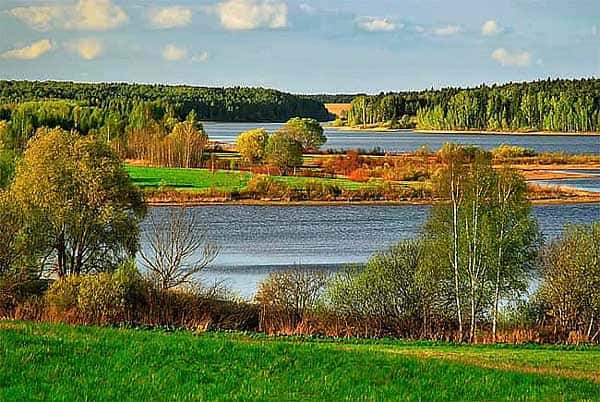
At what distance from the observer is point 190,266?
2756cm

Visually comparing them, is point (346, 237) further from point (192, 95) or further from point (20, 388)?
point (192, 95)

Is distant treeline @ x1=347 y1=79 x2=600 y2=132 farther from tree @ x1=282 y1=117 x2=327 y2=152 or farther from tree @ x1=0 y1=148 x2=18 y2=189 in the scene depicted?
tree @ x1=0 y1=148 x2=18 y2=189

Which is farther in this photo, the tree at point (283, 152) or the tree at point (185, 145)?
the tree at point (185, 145)

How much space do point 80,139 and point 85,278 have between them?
14.1 feet

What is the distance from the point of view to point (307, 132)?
2968 inches

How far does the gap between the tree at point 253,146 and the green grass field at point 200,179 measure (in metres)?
4.12

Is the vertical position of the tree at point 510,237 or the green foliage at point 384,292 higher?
the tree at point 510,237

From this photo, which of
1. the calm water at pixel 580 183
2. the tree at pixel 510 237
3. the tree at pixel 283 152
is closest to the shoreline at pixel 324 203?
the calm water at pixel 580 183

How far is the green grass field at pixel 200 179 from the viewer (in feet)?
174

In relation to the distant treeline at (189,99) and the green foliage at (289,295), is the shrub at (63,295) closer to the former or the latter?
the green foliage at (289,295)

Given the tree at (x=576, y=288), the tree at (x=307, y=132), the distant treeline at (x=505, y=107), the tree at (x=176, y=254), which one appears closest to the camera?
the tree at (x=576, y=288)

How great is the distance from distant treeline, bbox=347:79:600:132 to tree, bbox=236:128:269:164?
60.3m

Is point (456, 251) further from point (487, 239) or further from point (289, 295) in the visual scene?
point (289, 295)

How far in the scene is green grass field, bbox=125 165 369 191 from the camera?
174 feet
